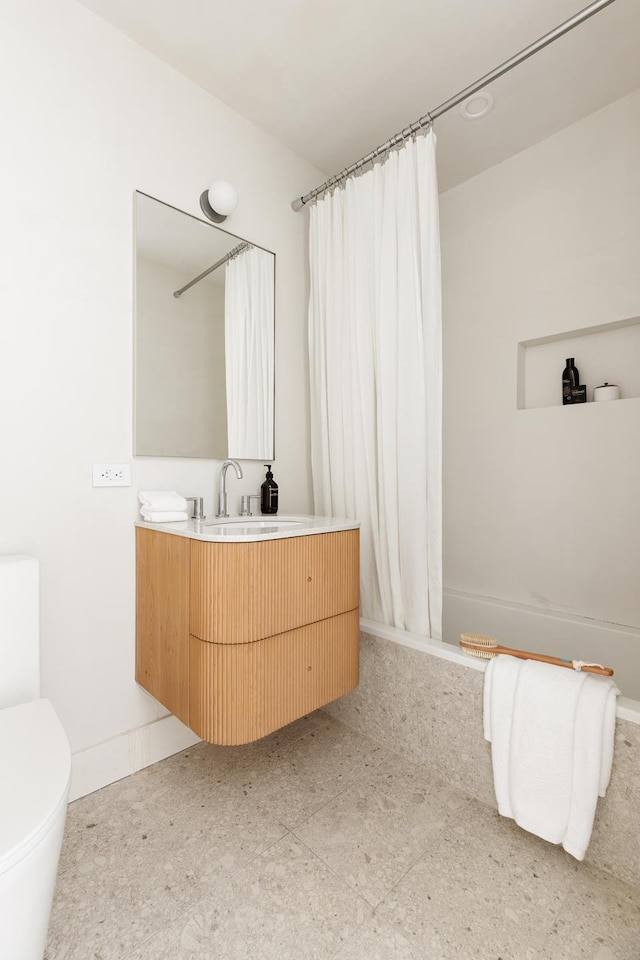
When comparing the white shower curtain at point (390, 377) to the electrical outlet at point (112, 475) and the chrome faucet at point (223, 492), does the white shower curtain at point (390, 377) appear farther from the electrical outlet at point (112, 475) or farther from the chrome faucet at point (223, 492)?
the electrical outlet at point (112, 475)

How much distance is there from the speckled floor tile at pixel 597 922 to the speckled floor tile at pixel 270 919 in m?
0.44

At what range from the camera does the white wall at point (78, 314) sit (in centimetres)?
139

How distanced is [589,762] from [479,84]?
6.68 feet

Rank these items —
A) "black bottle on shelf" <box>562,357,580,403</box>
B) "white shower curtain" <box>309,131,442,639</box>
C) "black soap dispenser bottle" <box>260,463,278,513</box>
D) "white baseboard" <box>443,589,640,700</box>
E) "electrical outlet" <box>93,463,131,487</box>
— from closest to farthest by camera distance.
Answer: "electrical outlet" <box>93,463,131,487</box> < "white shower curtain" <box>309,131,442,639</box> < "white baseboard" <box>443,589,640,700</box> < "black soap dispenser bottle" <box>260,463,278,513</box> < "black bottle on shelf" <box>562,357,580,403</box>

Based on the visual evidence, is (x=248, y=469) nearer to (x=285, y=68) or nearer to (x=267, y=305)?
(x=267, y=305)

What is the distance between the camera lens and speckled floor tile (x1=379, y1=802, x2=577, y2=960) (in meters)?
1.02

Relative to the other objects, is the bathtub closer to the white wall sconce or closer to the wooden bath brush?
the wooden bath brush

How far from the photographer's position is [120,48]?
1.60 meters

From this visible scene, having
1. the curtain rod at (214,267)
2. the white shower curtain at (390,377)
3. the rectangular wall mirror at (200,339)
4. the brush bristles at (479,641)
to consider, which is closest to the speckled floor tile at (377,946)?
the brush bristles at (479,641)

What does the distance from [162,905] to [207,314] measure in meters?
1.85

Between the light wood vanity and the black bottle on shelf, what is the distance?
4.22 feet

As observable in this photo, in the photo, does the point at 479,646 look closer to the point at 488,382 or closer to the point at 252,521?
the point at 252,521

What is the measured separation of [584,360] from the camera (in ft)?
7.08

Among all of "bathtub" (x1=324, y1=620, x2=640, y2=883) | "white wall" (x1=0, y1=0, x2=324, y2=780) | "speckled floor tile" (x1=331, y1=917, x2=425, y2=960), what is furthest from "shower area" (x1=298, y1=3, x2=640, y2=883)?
"white wall" (x1=0, y1=0, x2=324, y2=780)
